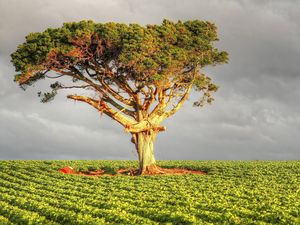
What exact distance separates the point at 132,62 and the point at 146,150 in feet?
32.1

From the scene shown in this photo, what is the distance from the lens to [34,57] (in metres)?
42.3

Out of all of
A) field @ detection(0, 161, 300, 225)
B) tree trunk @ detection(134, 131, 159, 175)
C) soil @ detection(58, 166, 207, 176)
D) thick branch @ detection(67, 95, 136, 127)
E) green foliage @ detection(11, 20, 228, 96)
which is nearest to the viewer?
field @ detection(0, 161, 300, 225)

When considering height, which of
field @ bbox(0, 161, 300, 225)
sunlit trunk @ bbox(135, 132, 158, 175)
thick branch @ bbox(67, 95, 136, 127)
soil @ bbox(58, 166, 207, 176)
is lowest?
field @ bbox(0, 161, 300, 225)

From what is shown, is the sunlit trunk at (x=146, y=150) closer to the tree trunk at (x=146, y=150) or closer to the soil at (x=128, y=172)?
the tree trunk at (x=146, y=150)

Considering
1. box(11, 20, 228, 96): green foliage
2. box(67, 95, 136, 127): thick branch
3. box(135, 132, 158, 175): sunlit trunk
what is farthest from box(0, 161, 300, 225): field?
box(11, 20, 228, 96): green foliage

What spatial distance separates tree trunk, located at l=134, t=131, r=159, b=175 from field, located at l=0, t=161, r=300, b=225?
4.21 metres

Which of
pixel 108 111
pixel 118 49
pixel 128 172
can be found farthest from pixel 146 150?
pixel 118 49

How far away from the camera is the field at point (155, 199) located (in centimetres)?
2089

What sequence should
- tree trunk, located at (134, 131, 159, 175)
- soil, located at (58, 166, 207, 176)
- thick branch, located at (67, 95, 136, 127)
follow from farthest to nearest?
→ 1. soil, located at (58, 166, 207, 176)
2. tree trunk, located at (134, 131, 159, 175)
3. thick branch, located at (67, 95, 136, 127)

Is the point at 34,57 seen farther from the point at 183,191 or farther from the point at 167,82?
the point at 183,191

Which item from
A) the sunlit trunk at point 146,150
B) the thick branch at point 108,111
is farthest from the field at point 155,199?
the thick branch at point 108,111

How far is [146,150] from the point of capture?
45594mm

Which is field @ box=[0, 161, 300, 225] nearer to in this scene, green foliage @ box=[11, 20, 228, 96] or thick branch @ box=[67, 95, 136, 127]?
thick branch @ box=[67, 95, 136, 127]

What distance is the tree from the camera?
40.4m
